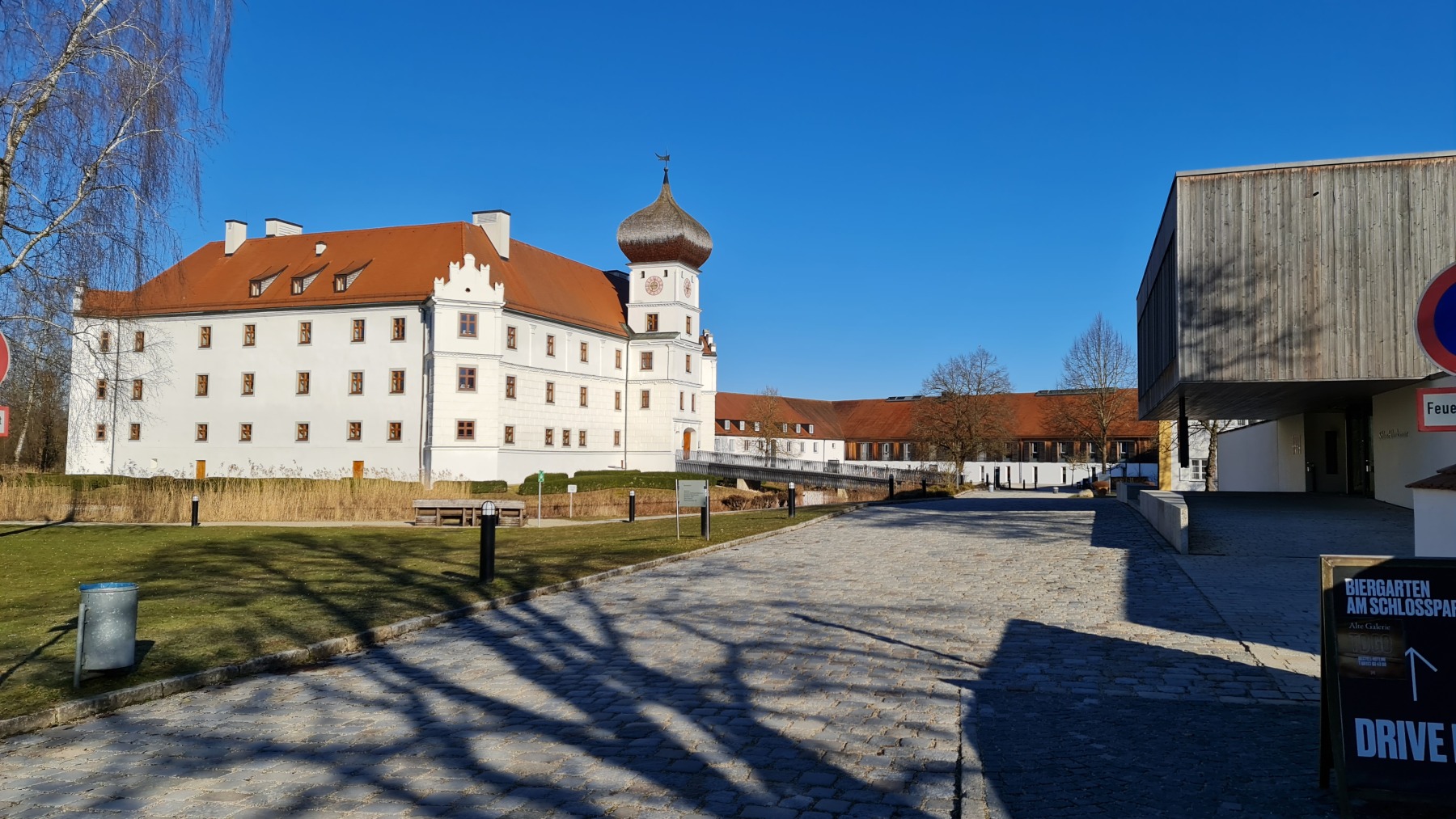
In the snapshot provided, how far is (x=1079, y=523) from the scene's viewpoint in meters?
25.6

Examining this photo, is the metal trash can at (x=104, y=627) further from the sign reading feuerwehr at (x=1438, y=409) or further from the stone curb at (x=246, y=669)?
the sign reading feuerwehr at (x=1438, y=409)

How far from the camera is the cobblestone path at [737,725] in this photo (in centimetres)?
515

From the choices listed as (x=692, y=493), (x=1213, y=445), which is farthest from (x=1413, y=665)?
(x=1213, y=445)

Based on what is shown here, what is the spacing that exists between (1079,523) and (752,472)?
36817 mm

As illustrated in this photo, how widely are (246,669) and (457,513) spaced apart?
19922 millimetres

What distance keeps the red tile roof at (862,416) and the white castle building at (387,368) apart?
39.0 meters

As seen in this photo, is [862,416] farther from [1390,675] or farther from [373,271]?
[1390,675]

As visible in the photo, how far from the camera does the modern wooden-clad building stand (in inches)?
797

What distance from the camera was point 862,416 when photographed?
108938mm

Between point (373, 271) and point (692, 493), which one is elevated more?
point (373, 271)

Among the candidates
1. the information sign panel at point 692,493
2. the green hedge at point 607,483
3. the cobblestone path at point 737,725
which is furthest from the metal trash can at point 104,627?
the green hedge at point 607,483

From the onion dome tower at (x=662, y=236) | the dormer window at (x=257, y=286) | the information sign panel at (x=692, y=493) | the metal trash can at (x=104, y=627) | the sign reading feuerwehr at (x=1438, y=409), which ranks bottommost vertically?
the metal trash can at (x=104, y=627)

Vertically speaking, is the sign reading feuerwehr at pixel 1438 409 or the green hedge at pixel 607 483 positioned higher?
the sign reading feuerwehr at pixel 1438 409

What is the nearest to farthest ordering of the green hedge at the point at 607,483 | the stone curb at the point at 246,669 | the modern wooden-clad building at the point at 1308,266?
the stone curb at the point at 246,669 < the modern wooden-clad building at the point at 1308,266 < the green hedge at the point at 607,483
